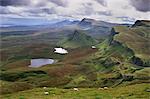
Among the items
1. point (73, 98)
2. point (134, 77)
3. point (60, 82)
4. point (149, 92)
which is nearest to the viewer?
point (73, 98)

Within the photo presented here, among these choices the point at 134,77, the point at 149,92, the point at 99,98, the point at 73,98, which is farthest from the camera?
the point at 134,77

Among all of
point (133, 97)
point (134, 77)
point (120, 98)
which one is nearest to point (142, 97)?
point (133, 97)

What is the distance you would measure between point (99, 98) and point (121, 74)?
532 feet

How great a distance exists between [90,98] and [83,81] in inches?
6353

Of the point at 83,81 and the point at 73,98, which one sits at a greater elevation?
the point at 73,98

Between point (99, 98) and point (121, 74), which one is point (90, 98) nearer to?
point (99, 98)

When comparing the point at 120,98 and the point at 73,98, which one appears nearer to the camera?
the point at 120,98

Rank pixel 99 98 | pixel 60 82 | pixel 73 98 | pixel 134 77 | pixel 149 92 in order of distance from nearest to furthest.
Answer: pixel 99 98, pixel 73 98, pixel 149 92, pixel 134 77, pixel 60 82

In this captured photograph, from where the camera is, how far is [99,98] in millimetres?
31891

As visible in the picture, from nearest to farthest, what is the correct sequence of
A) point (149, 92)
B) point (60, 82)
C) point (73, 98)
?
point (73, 98) < point (149, 92) < point (60, 82)

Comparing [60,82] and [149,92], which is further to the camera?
[60,82]

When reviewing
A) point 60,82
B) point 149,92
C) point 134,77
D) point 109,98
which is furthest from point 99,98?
point 60,82

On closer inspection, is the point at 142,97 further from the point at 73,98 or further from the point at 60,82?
the point at 60,82

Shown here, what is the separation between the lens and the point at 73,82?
638 feet
